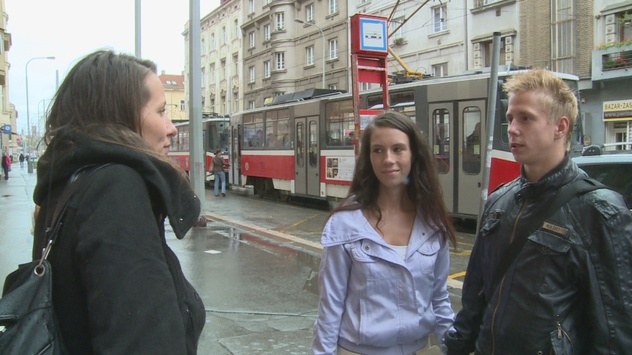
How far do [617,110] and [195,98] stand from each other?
1756cm

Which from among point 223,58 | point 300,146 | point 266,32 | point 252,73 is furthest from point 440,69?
point 223,58

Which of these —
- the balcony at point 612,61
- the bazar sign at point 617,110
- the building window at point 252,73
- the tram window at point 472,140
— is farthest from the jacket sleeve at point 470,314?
the building window at point 252,73

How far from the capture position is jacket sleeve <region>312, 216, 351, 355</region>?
229cm

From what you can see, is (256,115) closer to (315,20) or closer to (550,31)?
(550,31)

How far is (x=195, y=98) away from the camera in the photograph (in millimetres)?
11719

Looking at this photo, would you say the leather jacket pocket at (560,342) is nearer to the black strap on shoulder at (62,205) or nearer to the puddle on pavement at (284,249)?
the black strap on shoulder at (62,205)

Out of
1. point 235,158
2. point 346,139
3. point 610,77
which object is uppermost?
point 610,77

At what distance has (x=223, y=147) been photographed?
85.8 feet

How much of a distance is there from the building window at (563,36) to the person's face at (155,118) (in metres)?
24.0

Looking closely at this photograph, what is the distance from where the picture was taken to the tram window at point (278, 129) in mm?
17672

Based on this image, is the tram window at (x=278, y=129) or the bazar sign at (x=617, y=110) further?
the bazar sign at (x=617, y=110)

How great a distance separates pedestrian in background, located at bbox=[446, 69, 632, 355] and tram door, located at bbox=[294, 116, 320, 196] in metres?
13.9

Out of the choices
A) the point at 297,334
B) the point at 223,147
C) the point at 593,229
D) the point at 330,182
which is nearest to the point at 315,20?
the point at 223,147

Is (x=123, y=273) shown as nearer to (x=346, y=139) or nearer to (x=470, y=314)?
(x=470, y=314)
